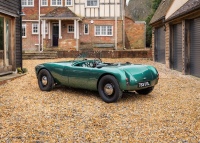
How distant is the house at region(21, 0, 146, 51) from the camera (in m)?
26.8

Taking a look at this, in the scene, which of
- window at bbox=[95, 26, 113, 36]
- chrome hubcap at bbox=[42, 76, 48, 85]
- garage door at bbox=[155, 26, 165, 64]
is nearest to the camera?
chrome hubcap at bbox=[42, 76, 48, 85]

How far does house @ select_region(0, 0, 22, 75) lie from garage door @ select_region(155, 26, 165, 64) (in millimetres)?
9650

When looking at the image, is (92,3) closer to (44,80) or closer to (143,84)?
(44,80)

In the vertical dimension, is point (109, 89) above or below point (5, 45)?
below

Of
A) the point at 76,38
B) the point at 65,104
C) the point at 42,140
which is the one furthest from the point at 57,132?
the point at 76,38

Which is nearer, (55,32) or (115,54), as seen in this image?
(115,54)

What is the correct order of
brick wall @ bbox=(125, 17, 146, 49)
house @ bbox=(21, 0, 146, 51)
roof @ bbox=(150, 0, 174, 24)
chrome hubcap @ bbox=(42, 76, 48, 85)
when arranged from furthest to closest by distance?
1. brick wall @ bbox=(125, 17, 146, 49)
2. house @ bbox=(21, 0, 146, 51)
3. roof @ bbox=(150, 0, 174, 24)
4. chrome hubcap @ bbox=(42, 76, 48, 85)

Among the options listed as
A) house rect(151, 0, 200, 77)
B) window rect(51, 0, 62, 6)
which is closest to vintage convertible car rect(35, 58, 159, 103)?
house rect(151, 0, 200, 77)

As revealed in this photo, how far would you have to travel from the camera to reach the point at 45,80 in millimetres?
7996

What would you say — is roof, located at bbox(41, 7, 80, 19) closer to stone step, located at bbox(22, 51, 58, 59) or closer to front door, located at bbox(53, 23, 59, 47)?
front door, located at bbox(53, 23, 59, 47)

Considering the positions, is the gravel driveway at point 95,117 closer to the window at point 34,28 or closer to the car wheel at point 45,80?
the car wheel at point 45,80

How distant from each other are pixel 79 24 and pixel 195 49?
17.5 meters

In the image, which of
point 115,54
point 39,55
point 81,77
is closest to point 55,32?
point 39,55

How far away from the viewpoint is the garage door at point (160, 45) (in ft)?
57.3
